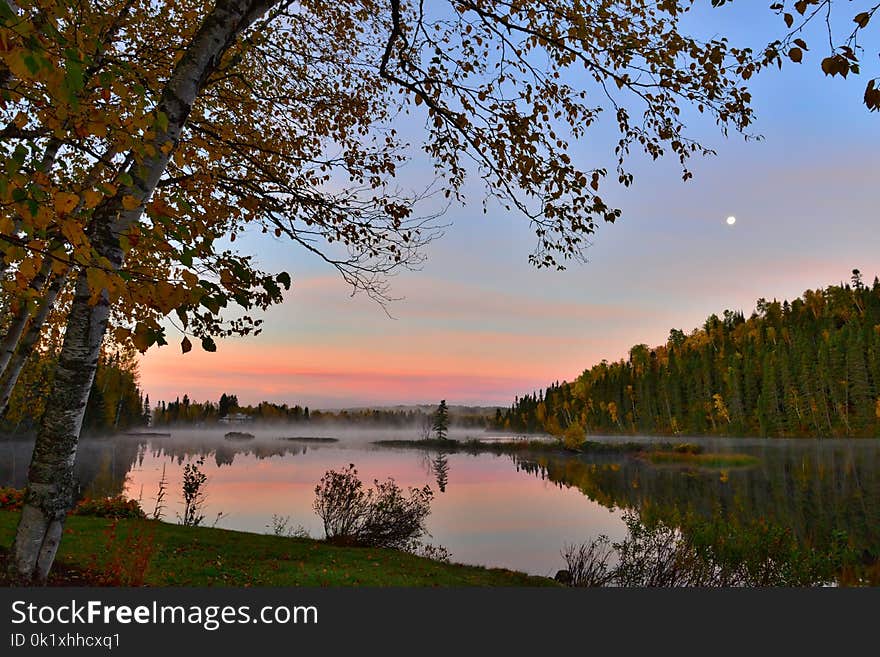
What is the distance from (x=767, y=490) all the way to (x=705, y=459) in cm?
2067

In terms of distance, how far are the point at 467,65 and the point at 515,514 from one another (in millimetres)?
25206

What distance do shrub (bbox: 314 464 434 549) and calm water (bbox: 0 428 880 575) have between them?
276 centimetres

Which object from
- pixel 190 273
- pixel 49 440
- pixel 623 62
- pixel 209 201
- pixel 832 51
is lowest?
pixel 49 440

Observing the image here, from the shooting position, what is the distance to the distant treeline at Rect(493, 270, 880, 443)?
81312 millimetres

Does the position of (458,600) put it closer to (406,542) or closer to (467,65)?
(467,65)

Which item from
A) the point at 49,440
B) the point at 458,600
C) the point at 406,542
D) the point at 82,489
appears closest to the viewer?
the point at 49,440

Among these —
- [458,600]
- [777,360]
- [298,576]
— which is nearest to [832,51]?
[458,600]

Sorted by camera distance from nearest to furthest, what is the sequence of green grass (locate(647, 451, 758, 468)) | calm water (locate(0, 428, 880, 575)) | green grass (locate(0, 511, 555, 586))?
green grass (locate(0, 511, 555, 586))
calm water (locate(0, 428, 880, 575))
green grass (locate(647, 451, 758, 468))

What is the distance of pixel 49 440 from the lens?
5.06 meters

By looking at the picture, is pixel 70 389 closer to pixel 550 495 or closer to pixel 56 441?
pixel 56 441

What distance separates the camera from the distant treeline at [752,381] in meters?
81.3

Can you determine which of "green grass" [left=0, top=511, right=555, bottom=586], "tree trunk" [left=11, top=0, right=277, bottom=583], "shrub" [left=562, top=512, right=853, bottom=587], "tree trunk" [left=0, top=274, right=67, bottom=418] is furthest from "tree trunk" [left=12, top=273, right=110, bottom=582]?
"shrub" [left=562, top=512, right=853, bottom=587]

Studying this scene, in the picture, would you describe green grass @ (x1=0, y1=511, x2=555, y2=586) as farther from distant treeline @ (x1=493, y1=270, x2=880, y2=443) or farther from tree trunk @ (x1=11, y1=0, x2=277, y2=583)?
distant treeline @ (x1=493, y1=270, x2=880, y2=443)

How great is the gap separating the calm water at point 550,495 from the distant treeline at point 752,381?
81.8 feet
